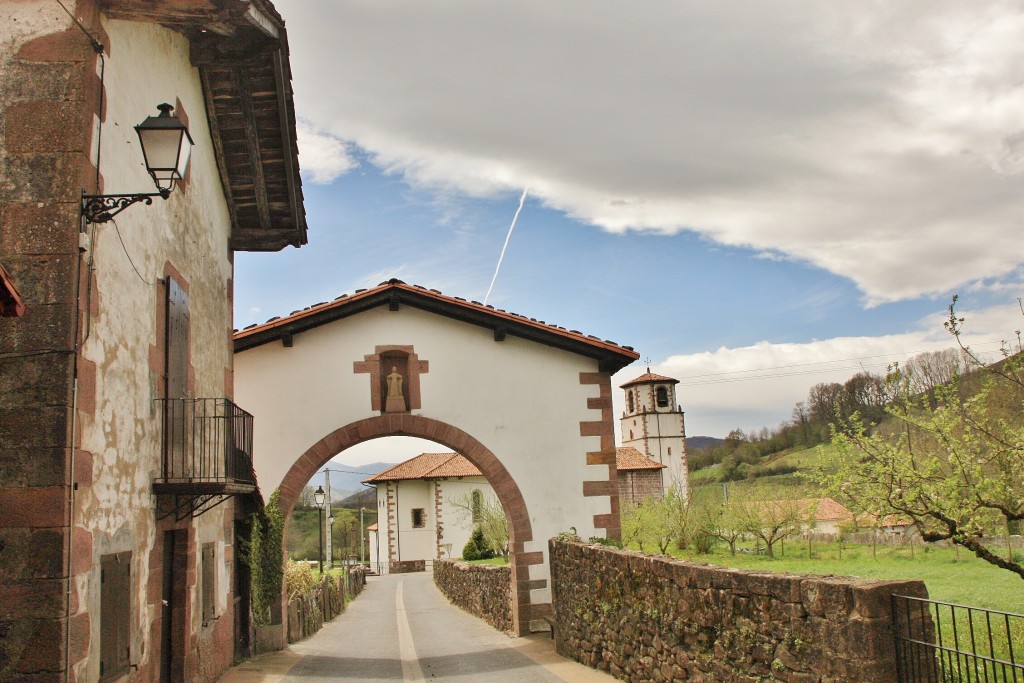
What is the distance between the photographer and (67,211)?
5625 mm

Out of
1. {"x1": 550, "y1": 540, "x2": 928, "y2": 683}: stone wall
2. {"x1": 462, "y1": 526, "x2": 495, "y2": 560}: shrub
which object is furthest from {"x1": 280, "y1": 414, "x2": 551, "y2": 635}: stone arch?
{"x1": 462, "y1": 526, "x2": 495, "y2": 560}: shrub

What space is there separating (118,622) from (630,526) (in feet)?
59.1

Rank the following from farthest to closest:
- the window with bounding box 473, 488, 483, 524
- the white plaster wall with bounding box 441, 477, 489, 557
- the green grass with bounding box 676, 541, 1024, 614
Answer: the white plaster wall with bounding box 441, 477, 489, 557, the window with bounding box 473, 488, 483, 524, the green grass with bounding box 676, 541, 1024, 614

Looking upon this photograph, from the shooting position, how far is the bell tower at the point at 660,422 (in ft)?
207

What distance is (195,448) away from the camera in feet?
28.9

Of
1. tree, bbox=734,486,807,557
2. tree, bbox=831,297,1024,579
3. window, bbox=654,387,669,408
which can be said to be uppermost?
window, bbox=654,387,669,408

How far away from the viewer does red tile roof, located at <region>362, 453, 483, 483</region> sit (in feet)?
158

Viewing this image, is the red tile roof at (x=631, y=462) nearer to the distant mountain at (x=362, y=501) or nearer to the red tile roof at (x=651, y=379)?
the red tile roof at (x=651, y=379)

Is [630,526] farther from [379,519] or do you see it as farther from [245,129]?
[379,519]

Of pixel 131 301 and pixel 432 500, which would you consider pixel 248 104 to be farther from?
pixel 432 500

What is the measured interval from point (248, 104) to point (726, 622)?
7.96 meters

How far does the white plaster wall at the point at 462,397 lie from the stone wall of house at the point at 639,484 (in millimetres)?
37401

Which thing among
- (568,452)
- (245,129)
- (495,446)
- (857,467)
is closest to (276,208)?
(245,129)

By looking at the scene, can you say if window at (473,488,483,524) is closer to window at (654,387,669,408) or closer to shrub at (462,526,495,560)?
shrub at (462,526,495,560)
